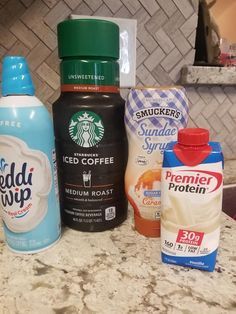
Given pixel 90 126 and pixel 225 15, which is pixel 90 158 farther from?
pixel 225 15

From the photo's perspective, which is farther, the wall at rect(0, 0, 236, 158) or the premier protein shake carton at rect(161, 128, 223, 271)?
the wall at rect(0, 0, 236, 158)

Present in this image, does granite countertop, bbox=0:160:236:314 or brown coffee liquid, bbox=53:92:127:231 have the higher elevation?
brown coffee liquid, bbox=53:92:127:231

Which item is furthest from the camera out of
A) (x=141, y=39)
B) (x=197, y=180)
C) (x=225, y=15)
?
(x=225, y=15)

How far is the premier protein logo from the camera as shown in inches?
14.4

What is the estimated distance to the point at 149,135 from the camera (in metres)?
0.43

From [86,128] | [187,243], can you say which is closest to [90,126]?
[86,128]

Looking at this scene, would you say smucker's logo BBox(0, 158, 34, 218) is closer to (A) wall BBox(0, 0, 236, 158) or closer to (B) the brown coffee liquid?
(B) the brown coffee liquid

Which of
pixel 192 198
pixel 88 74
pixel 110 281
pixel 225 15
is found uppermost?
pixel 225 15

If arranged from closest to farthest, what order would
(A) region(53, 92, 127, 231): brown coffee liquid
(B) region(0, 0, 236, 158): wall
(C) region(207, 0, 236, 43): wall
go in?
(A) region(53, 92, 127, 231): brown coffee liquid
(B) region(0, 0, 236, 158): wall
(C) region(207, 0, 236, 43): wall

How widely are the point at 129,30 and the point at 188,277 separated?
62cm

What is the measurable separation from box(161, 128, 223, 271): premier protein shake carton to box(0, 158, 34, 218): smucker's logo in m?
0.19

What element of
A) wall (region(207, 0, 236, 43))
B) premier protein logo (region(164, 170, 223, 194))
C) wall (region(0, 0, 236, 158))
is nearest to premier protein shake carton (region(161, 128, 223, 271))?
premier protein logo (region(164, 170, 223, 194))

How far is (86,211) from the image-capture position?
475 mm

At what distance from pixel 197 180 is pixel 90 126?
18 cm
